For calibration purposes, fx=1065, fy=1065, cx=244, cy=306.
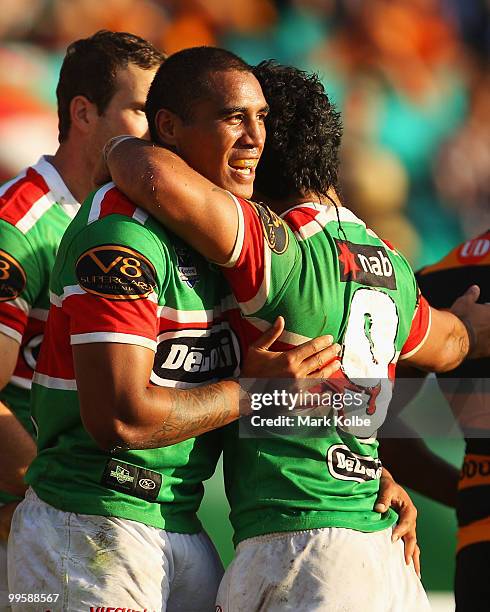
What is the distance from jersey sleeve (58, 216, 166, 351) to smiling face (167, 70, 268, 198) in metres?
0.35

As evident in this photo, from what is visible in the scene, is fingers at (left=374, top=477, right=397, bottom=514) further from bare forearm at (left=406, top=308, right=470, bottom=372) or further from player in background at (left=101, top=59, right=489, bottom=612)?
bare forearm at (left=406, top=308, right=470, bottom=372)

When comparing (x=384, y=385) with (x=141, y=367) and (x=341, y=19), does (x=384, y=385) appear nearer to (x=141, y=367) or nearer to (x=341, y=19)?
(x=141, y=367)

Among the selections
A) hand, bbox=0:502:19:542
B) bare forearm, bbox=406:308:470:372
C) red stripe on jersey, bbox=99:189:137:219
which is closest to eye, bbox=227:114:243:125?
red stripe on jersey, bbox=99:189:137:219

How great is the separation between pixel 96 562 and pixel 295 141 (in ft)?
3.90

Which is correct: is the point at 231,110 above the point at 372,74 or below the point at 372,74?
below

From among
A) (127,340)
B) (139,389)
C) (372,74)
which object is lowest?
(139,389)

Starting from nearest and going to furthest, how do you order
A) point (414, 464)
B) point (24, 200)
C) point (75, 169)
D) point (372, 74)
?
point (24, 200)
point (75, 169)
point (414, 464)
point (372, 74)

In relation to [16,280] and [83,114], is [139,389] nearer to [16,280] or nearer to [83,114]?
[16,280]

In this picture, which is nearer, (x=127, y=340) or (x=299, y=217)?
(x=127, y=340)

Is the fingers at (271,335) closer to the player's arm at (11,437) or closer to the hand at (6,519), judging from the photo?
the player's arm at (11,437)

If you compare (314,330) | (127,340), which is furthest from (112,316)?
(314,330)

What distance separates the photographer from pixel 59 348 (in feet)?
8.52

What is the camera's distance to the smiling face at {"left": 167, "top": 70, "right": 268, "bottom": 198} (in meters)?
2.68

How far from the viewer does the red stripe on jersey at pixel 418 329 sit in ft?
9.41
